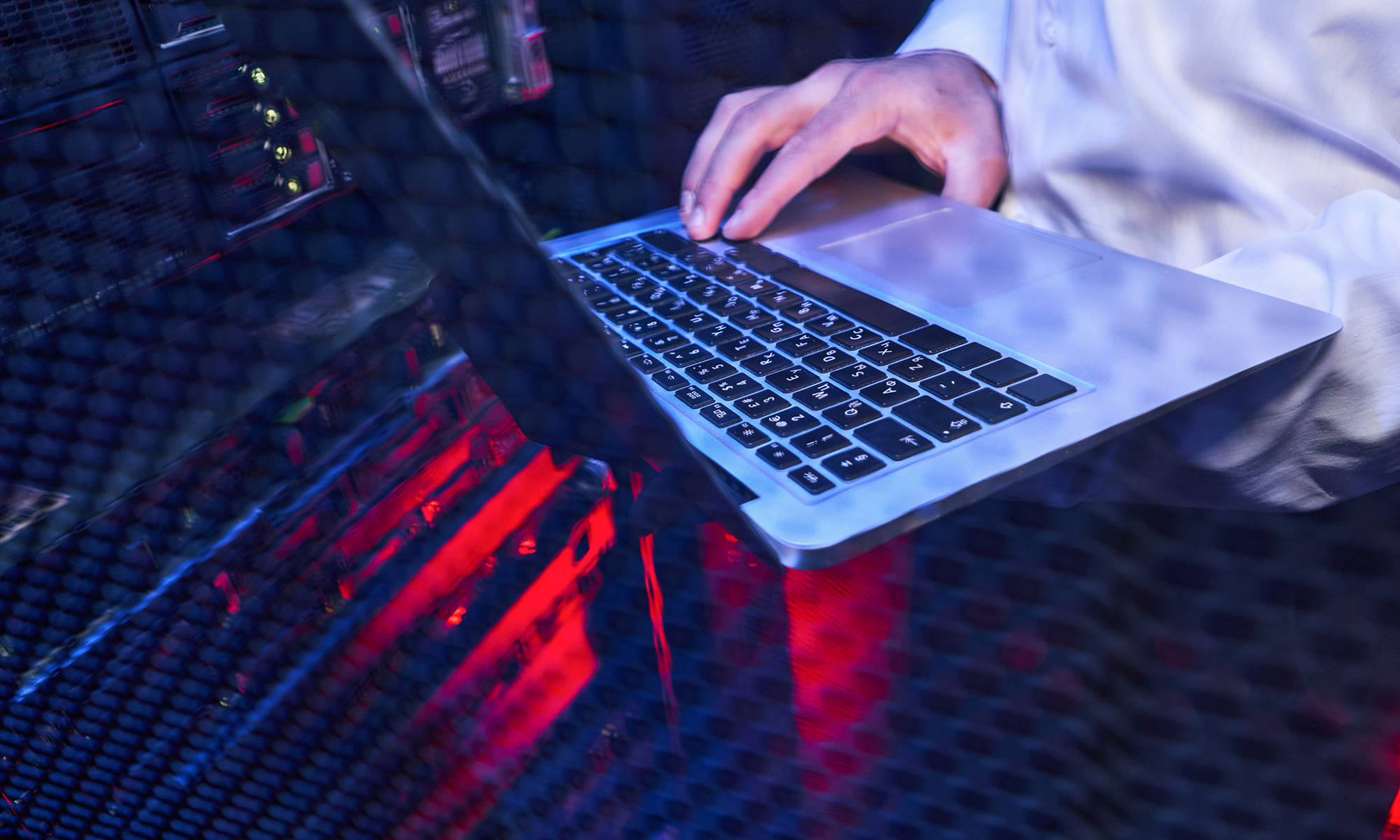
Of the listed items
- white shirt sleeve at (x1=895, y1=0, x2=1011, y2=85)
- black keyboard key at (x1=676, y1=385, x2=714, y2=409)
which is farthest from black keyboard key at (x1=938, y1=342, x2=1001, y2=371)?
white shirt sleeve at (x1=895, y1=0, x2=1011, y2=85)

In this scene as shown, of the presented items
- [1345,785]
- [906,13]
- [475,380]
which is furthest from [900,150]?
[1345,785]

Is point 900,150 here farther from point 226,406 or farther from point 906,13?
point 226,406

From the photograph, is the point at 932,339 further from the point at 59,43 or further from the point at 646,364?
the point at 59,43

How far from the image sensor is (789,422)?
12.9 inches

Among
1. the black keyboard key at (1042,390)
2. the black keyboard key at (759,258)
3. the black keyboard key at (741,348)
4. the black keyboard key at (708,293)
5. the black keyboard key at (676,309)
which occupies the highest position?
the black keyboard key at (759,258)

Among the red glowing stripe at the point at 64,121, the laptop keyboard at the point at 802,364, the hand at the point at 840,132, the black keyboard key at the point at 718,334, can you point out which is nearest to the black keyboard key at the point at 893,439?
the laptop keyboard at the point at 802,364

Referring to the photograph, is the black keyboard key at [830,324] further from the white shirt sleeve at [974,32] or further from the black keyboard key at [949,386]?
the white shirt sleeve at [974,32]

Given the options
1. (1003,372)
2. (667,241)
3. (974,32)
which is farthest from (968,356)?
(974,32)

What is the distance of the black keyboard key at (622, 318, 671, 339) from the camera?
0.42m

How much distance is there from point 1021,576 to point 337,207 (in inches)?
17.2

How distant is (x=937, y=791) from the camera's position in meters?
0.44

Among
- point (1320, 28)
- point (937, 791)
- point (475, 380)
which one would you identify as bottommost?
point (937, 791)

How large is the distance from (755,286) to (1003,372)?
0.15 meters

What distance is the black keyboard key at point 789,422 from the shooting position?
322 millimetres
